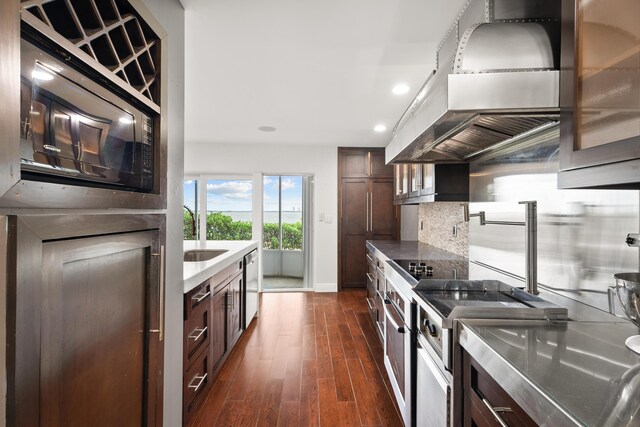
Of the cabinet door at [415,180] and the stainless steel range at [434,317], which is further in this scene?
the cabinet door at [415,180]

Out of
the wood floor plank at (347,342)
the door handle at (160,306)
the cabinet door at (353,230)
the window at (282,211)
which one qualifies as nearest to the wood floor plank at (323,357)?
the wood floor plank at (347,342)

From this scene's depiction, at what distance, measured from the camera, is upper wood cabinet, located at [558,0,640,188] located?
0.77 meters

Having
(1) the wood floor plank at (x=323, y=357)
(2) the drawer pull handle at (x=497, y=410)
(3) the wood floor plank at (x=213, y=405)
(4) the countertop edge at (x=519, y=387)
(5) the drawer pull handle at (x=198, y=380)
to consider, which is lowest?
(3) the wood floor plank at (x=213, y=405)

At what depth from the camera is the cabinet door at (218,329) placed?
2256 millimetres

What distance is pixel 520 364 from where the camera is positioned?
2.72 ft

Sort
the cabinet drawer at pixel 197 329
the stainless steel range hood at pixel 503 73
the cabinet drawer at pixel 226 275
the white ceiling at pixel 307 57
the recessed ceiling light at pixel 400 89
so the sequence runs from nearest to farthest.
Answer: the stainless steel range hood at pixel 503 73 < the white ceiling at pixel 307 57 < the cabinet drawer at pixel 197 329 < the cabinet drawer at pixel 226 275 < the recessed ceiling light at pixel 400 89

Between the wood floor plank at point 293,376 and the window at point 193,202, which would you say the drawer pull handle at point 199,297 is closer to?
the wood floor plank at point 293,376

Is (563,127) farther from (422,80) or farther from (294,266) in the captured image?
(294,266)

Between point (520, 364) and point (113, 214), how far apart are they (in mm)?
1308

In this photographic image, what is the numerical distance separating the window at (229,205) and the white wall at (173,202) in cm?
348

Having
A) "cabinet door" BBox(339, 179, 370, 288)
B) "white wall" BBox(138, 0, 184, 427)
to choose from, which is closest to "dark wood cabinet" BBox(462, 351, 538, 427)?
"white wall" BBox(138, 0, 184, 427)

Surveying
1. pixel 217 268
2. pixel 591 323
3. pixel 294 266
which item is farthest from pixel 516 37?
pixel 294 266

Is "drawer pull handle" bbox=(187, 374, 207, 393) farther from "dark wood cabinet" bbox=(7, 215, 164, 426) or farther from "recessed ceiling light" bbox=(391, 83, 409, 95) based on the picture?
"recessed ceiling light" bbox=(391, 83, 409, 95)

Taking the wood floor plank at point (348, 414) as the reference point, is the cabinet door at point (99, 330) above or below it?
above
